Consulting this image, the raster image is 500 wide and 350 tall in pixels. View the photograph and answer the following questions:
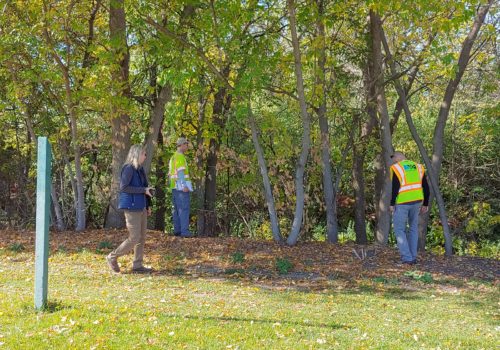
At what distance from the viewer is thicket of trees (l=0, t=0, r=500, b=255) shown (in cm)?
996

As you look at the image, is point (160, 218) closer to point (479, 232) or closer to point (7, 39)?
point (7, 39)

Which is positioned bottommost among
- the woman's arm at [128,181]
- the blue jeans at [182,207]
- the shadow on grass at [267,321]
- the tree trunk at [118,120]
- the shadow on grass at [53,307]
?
the shadow on grass at [267,321]

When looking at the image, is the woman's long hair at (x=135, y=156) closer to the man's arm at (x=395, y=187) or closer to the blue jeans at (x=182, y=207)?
the blue jeans at (x=182, y=207)

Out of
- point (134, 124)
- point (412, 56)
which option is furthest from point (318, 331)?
point (134, 124)

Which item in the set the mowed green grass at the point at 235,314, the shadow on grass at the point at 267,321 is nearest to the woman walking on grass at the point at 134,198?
the mowed green grass at the point at 235,314

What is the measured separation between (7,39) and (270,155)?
6044 millimetres

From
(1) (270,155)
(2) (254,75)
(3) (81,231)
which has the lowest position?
(3) (81,231)

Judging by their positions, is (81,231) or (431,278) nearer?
(431,278)

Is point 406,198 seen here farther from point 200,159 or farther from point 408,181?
point 200,159

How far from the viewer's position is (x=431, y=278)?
8.14 m

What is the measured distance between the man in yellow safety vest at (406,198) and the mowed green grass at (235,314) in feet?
3.28

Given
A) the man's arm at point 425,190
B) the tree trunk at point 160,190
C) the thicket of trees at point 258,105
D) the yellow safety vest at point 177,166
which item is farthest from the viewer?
the tree trunk at point 160,190

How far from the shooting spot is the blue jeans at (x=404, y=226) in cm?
891

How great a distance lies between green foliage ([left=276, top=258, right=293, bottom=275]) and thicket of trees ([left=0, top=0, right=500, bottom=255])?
1.36 m
